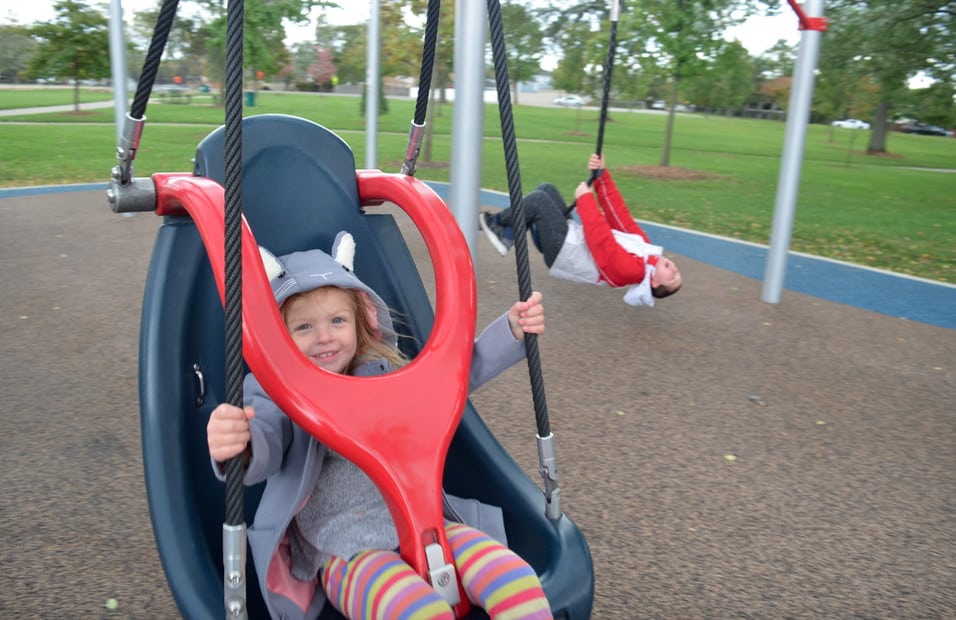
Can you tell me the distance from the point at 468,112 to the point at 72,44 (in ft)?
48.5

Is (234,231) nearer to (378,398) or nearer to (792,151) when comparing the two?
(378,398)

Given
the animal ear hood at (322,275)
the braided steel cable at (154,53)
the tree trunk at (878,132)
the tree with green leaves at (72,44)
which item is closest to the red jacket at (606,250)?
the animal ear hood at (322,275)

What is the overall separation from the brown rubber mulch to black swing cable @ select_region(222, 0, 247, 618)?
94cm

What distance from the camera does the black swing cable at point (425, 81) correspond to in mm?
2070

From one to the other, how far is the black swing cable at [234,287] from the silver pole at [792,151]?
4717 millimetres

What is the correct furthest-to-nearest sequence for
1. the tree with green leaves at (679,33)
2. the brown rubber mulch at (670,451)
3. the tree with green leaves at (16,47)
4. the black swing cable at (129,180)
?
1. the tree with green leaves at (16,47)
2. the tree with green leaves at (679,33)
3. the brown rubber mulch at (670,451)
4. the black swing cable at (129,180)

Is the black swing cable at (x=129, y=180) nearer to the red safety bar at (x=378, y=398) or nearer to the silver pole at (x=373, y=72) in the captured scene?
the red safety bar at (x=378, y=398)

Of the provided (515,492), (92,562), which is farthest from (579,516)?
(92,562)

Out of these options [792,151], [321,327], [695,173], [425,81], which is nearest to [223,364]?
[321,327]

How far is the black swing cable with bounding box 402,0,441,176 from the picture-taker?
207 cm

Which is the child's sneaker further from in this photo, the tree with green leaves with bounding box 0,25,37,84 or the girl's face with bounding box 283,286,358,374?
the tree with green leaves with bounding box 0,25,37,84

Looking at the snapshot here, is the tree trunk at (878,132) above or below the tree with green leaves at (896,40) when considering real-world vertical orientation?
below

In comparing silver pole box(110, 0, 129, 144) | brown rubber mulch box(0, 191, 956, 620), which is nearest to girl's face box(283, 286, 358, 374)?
brown rubber mulch box(0, 191, 956, 620)

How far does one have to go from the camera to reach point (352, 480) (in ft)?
6.04
